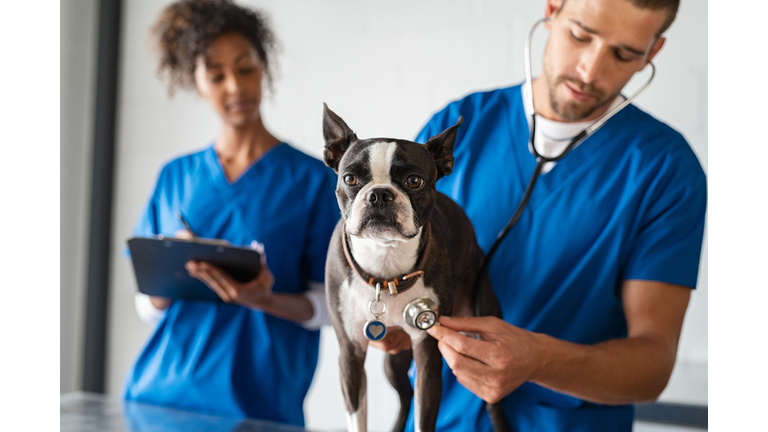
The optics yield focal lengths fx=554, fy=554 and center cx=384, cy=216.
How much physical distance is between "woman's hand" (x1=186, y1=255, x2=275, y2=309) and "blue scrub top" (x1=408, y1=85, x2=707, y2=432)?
43cm

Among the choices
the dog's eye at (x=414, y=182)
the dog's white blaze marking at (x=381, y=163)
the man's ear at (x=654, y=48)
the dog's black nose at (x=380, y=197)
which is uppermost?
the man's ear at (x=654, y=48)

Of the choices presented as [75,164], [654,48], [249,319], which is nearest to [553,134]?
[654,48]

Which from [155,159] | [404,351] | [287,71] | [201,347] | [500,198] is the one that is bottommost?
[201,347]

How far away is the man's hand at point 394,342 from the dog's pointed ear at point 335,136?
18cm

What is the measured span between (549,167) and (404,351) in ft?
1.29

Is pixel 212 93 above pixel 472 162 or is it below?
above

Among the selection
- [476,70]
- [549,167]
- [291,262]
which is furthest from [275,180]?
[549,167]

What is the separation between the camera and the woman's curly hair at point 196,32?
50.6 inches

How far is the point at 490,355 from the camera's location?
1.92 ft

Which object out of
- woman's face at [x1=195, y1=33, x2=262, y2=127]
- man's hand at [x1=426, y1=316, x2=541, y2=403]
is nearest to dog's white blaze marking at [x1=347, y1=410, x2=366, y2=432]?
man's hand at [x1=426, y1=316, x2=541, y2=403]

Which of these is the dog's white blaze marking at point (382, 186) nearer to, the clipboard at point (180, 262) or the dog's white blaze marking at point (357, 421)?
the dog's white blaze marking at point (357, 421)

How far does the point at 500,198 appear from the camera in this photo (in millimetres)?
845

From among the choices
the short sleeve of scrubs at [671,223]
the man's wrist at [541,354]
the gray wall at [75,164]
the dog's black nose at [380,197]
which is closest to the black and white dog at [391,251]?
the dog's black nose at [380,197]
